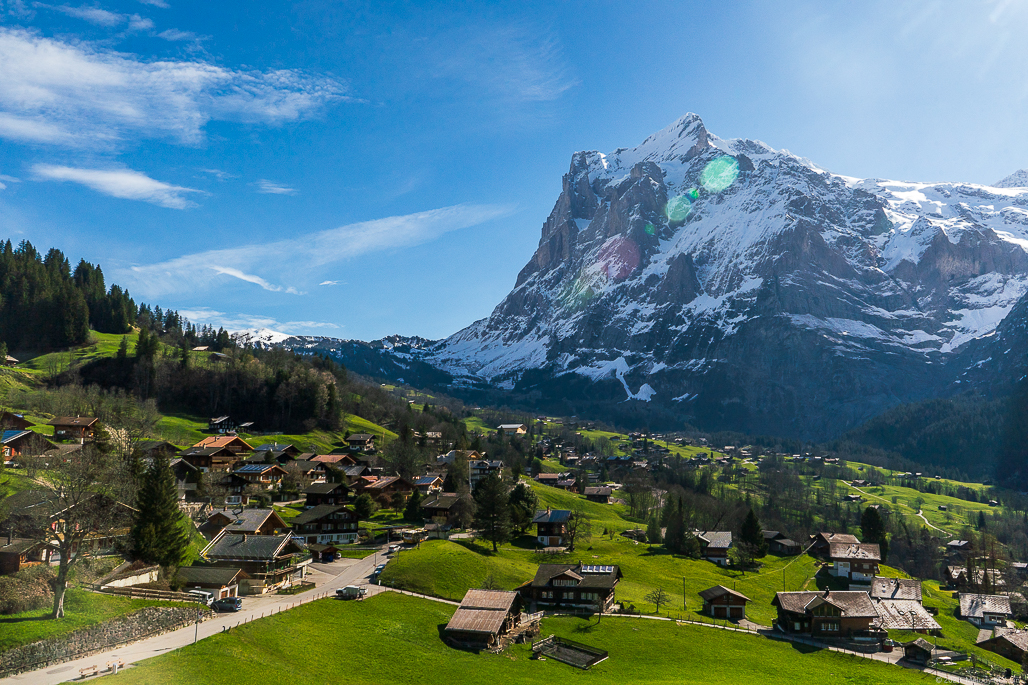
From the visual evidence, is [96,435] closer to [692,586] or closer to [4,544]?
[4,544]

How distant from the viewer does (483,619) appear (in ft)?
197

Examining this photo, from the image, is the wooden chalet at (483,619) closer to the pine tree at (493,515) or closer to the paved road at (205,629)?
the paved road at (205,629)

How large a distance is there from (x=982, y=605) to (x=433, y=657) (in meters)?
92.2

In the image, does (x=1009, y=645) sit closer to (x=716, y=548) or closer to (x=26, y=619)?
(x=716, y=548)

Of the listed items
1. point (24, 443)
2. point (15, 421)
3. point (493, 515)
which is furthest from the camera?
point (15, 421)

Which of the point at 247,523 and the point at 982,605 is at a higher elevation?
the point at 247,523

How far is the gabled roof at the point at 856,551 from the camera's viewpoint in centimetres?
10638

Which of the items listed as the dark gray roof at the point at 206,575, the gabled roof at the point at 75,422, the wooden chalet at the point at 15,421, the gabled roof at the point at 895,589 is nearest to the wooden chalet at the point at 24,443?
the wooden chalet at the point at 15,421

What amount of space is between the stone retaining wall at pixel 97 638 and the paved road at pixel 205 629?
1.99 ft

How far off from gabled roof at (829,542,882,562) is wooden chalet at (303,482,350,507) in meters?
84.2

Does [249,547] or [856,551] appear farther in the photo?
[856,551]

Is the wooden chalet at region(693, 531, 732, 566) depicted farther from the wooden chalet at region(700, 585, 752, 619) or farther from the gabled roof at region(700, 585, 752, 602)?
the wooden chalet at region(700, 585, 752, 619)

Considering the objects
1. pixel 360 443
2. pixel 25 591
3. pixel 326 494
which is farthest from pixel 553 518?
pixel 360 443

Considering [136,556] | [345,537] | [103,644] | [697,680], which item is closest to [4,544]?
[136,556]
